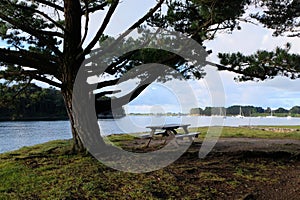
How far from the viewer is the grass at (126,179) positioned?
10.9 feet

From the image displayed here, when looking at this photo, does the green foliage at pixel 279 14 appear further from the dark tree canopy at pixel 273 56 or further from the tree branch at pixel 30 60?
the tree branch at pixel 30 60

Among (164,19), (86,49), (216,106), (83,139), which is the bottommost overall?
(83,139)

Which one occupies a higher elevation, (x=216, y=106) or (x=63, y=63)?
(x=63, y=63)

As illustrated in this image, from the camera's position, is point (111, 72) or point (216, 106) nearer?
point (216, 106)

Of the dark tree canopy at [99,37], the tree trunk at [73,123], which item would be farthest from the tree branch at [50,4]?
the tree trunk at [73,123]

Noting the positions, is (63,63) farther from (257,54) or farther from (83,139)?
(257,54)

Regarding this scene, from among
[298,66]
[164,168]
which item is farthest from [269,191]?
[298,66]

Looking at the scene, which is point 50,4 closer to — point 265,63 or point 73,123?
point 73,123

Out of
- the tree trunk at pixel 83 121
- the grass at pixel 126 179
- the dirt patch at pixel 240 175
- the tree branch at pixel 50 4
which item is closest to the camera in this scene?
the grass at pixel 126 179

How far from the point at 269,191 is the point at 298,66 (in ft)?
6.13

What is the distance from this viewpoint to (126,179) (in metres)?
3.82

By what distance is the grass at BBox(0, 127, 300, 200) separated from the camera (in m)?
3.33

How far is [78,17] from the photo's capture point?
553 centimetres

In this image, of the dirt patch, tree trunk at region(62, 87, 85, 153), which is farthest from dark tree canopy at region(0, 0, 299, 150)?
the dirt patch
